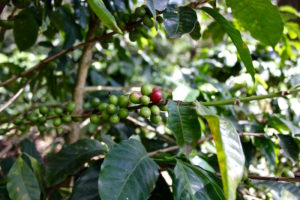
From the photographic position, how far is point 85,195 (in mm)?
876

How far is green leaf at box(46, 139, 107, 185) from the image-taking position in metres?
1.05

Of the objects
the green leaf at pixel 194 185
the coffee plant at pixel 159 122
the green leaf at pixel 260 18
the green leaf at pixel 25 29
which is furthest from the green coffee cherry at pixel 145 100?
the green leaf at pixel 25 29

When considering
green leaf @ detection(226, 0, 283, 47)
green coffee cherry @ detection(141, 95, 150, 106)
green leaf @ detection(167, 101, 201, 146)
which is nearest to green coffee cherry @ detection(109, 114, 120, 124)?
green coffee cherry @ detection(141, 95, 150, 106)

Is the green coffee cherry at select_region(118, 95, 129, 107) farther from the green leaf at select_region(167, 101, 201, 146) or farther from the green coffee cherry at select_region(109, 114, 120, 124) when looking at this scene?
the green leaf at select_region(167, 101, 201, 146)

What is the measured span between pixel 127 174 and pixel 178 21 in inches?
19.2

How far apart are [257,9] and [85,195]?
743mm

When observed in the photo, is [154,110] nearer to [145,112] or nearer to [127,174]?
[145,112]

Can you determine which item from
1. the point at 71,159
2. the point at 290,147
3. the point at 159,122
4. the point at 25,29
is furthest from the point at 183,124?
the point at 25,29

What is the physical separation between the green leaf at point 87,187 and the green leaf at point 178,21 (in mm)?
498

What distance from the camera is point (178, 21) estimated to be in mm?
913

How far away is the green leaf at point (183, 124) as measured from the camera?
798 millimetres

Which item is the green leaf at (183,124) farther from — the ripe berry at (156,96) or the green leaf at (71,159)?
the green leaf at (71,159)

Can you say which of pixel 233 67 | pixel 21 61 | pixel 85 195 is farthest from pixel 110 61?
pixel 85 195

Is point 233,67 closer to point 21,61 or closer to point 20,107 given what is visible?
point 21,61
